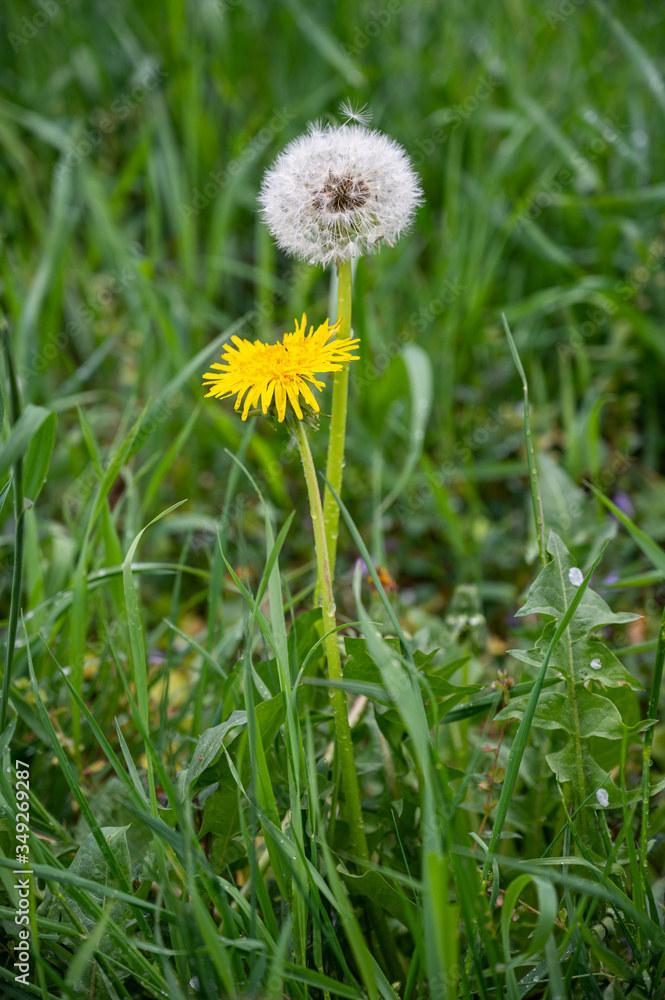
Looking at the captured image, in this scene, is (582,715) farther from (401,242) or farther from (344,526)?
(401,242)

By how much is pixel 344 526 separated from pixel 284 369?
1.26m

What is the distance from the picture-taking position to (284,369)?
2.98 ft

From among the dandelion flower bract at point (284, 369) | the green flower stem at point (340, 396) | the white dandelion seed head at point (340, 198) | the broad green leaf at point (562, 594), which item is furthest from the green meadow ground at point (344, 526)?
the white dandelion seed head at point (340, 198)

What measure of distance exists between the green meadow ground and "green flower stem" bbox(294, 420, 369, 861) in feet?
0.14

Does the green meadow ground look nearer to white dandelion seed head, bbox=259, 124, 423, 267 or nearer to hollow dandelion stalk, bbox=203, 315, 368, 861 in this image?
hollow dandelion stalk, bbox=203, 315, 368, 861

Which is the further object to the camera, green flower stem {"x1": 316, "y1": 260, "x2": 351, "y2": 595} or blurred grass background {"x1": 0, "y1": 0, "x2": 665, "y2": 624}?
blurred grass background {"x1": 0, "y1": 0, "x2": 665, "y2": 624}

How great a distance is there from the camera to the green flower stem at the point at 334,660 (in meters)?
0.95

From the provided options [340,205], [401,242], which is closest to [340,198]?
[340,205]

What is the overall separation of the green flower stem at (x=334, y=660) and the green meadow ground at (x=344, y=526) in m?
0.04

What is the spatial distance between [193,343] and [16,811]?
1.82 meters

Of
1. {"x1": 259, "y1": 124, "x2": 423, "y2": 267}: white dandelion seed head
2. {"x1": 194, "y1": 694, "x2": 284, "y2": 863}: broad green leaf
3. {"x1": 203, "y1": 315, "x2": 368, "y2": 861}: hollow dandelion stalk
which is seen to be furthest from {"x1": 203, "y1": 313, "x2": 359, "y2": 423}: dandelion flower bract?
{"x1": 194, "y1": 694, "x2": 284, "y2": 863}: broad green leaf

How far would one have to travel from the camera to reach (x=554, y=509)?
1764mm

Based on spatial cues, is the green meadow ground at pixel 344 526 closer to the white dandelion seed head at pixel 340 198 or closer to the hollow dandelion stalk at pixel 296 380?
the hollow dandelion stalk at pixel 296 380

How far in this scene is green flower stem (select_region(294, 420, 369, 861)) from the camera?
0.95m
